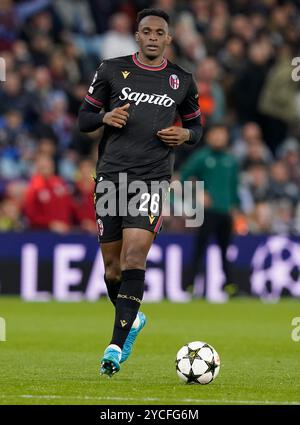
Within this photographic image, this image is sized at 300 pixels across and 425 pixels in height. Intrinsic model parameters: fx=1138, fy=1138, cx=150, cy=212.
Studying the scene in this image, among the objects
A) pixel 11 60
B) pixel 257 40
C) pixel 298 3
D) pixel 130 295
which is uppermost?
pixel 298 3

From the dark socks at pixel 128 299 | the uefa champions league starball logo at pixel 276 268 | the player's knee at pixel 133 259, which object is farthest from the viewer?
the uefa champions league starball logo at pixel 276 268

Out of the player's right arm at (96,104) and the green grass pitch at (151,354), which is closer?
the green grass pitch at (151,354)

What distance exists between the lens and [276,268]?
55.6ft

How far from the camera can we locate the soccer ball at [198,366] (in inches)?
293

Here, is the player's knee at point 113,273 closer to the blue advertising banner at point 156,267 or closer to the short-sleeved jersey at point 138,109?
the short-sleeved jersey at point 138,109

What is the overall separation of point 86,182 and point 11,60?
2.38 m

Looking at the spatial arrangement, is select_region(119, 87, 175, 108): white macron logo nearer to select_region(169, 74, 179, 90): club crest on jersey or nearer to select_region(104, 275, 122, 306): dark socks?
select_region(169, 74, 179, 90): club crest on jersey

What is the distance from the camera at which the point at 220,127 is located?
630 inches

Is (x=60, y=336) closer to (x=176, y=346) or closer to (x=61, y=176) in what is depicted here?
(x=176, y=346)

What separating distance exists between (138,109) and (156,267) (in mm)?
8671

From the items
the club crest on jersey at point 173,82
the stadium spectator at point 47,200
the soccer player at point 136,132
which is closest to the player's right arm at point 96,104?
the soccer player at point 136,132

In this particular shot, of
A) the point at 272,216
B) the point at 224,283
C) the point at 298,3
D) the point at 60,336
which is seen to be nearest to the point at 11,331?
the point at 60,336

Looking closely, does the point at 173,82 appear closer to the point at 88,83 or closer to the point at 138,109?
the point at 138,109

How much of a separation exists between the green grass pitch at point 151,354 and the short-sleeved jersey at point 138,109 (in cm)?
147
